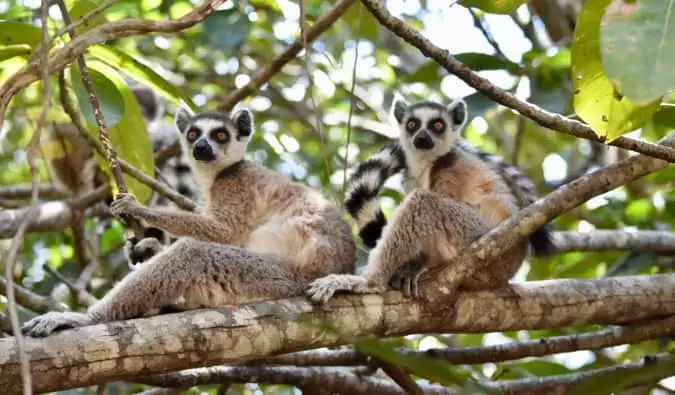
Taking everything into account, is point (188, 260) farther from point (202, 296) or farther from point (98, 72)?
point (98, 72)

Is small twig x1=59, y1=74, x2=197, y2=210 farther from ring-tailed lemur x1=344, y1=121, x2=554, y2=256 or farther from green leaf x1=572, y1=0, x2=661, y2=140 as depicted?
green leaf x1=572, y1=0, x2=661, y2=140

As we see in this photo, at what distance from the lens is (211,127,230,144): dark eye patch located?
228 inches

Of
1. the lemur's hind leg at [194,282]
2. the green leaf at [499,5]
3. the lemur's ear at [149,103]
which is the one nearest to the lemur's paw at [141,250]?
the lemur's hind leg at [194,282]

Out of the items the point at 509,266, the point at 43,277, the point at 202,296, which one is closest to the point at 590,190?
the point at 509,266

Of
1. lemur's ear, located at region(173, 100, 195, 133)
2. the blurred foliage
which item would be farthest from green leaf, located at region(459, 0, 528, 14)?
lemur's ear, located at region(173, 100, 195, 133)

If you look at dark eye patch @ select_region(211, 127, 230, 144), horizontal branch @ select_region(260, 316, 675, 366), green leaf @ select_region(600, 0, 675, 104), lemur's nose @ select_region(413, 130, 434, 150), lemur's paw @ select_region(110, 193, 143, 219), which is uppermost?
dark eye patch @ select_region(211, 127, 230, 144)

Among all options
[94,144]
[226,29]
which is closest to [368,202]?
[94,144]

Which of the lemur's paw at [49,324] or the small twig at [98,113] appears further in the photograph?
the small twig at [98,113]

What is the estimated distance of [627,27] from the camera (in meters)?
2.20

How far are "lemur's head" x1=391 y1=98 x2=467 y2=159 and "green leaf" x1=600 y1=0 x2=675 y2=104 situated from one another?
3.58 meters

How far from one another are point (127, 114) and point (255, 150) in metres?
3.41

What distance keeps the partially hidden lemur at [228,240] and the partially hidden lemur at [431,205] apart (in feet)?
0.79

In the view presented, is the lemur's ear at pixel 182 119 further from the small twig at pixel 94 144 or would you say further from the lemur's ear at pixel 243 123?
the small twig at pixel 94 144

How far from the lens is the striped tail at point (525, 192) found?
5027mm
